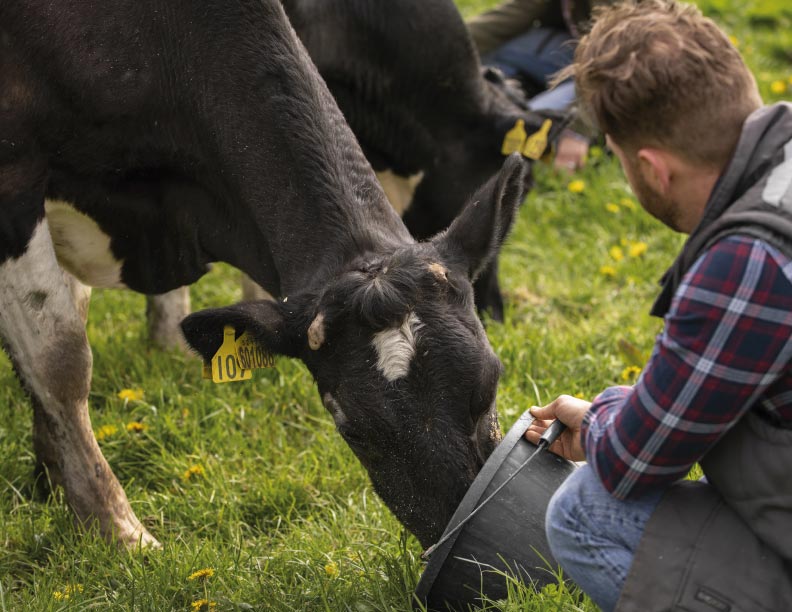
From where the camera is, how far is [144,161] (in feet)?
12.7

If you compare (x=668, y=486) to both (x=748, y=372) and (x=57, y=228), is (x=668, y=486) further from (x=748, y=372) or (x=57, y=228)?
(x=57, y=228)

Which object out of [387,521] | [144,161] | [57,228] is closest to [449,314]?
[387,521]

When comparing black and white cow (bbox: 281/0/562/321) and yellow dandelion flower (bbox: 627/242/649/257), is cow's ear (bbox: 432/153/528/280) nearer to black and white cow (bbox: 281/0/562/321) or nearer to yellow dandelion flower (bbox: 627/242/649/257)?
black and white cow (bbox: 281/0/562/321)

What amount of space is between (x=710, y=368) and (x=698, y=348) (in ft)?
0.15

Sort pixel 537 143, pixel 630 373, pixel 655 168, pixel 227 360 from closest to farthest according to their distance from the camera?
pixel 655 168, pixel 227 360, pixel 630 373, pixel 537 143

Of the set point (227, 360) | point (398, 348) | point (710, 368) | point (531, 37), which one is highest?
point (710, 368)

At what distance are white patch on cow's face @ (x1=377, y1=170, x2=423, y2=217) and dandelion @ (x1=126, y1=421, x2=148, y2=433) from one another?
1888 mm

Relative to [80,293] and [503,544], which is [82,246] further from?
[503,544]

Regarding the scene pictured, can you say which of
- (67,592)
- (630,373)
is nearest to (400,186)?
(630,373)

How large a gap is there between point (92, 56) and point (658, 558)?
2548 mm

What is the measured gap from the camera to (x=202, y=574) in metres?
3.30

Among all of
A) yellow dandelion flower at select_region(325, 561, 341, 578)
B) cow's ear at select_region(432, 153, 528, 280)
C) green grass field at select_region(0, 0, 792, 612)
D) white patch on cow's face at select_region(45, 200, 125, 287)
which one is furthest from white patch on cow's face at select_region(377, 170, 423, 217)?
yellow dandelion flower at select_region(325, 561, 341, 578)

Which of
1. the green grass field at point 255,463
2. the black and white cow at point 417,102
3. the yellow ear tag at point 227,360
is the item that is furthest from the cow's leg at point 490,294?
the yellow ear tag at point 227,360

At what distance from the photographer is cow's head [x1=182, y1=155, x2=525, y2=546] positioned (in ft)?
9.76
